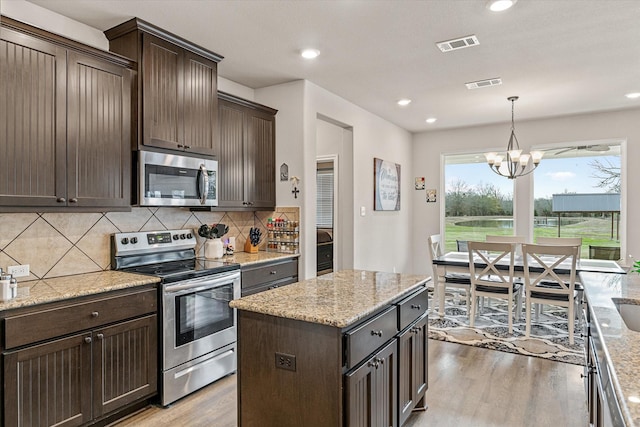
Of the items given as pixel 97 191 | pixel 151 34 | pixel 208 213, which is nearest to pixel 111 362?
pixel 97 191

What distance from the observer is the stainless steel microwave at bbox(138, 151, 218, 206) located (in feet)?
9.26

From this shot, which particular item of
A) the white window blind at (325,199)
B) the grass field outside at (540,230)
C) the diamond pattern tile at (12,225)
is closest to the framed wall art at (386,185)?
the white window blind at (325,199)

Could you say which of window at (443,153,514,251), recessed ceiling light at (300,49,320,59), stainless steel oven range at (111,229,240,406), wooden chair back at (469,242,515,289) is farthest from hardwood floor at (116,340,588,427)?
window at (443,153,514,251)

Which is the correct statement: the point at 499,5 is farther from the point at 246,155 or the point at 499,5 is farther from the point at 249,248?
the point at 249,248

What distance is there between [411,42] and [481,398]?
278 cm

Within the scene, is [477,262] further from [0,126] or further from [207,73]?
[0,126]

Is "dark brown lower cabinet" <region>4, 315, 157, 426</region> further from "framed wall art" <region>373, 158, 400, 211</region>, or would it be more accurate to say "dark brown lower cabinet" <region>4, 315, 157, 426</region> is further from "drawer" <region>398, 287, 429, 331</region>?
"framed wall art" <region>373, 158, 400, 211</region>

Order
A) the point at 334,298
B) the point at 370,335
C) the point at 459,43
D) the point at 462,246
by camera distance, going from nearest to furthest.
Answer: the point at 370,335, the point at 334,298, the point at 459,43, the point at 462,246

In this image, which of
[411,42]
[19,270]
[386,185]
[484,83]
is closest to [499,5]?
[411,42]

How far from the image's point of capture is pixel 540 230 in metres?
5.91

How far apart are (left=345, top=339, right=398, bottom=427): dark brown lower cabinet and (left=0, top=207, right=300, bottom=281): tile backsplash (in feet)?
7.20

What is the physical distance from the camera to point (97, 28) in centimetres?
289

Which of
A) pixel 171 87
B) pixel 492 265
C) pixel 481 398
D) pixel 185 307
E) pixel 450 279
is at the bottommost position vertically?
pixel 481 398

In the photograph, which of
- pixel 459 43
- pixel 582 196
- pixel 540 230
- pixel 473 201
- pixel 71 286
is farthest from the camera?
pixel 473 201
